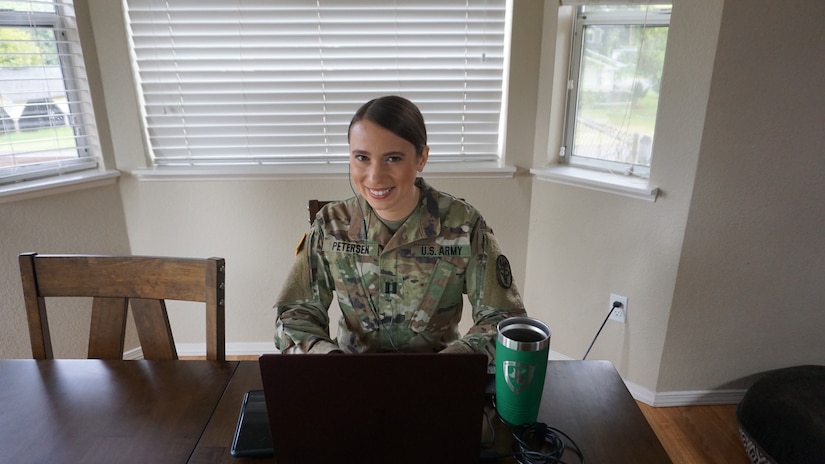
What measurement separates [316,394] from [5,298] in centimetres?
189

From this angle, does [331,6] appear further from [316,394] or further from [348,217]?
[316,394]

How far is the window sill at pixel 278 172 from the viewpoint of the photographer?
2100mm

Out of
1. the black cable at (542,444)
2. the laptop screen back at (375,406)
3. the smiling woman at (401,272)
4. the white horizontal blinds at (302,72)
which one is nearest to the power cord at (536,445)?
the black cable at (542,444)

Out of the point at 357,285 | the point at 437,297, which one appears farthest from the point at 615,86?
the point at 357,285

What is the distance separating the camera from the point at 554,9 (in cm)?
189

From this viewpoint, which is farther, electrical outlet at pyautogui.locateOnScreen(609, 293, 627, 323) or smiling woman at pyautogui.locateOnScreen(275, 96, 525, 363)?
electrical outlet at pyautogui.locateOnScreen(609, 293, 627, 323)

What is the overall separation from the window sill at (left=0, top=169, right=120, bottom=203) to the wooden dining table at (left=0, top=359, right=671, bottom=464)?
1086 millimetres

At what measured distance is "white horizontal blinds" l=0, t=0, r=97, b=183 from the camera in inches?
72.8

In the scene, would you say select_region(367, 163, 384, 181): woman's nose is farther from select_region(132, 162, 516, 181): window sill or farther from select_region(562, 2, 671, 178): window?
select_region(562, 2, 671, 178): window

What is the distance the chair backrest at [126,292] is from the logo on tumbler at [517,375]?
0.66 metres

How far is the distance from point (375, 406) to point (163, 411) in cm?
49

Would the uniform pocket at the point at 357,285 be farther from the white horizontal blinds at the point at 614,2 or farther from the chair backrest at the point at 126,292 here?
the white horizontal blinds at the point at 614,2

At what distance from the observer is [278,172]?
6.92 feet

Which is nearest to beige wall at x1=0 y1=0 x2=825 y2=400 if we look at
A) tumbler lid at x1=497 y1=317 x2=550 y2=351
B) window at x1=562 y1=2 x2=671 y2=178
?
window at x1=562 y1=2 x2=671 y2=178
